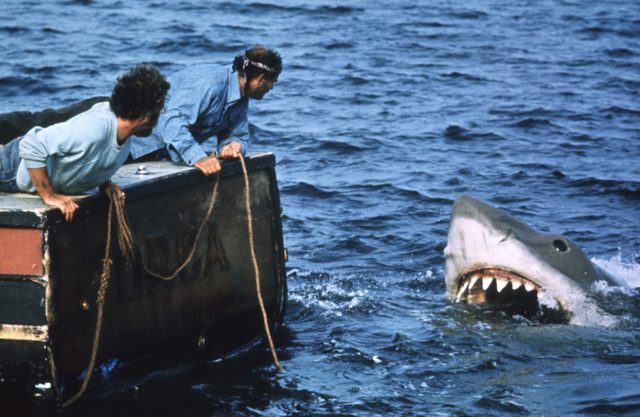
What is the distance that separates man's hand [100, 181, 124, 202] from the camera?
4828 millimetres

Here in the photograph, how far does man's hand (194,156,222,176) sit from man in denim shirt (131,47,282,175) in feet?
0.71

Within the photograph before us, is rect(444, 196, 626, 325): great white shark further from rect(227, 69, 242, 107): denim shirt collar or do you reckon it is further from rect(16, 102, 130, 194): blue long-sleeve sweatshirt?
rect(16, 102, 130, 194): blue long-sleeve sweatshirt

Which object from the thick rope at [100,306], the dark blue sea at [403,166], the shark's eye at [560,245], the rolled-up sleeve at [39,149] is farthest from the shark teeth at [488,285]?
the rolled-up sleeve at [39,149]

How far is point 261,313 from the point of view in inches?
241

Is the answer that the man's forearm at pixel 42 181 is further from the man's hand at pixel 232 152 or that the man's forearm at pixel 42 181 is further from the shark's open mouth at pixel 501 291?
the shark's open mouth at pixel 501 291

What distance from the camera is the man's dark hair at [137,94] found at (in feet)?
15.4

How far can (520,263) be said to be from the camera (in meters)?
6.39

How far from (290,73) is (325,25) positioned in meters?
3.44

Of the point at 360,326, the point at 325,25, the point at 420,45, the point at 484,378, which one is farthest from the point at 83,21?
the point at 484,378

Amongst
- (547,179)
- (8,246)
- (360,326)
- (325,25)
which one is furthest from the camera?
(325,25)

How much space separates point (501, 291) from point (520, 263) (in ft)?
2.14

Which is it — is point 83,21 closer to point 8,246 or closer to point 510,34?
point 510,34

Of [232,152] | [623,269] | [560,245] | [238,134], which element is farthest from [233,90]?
[623,269]

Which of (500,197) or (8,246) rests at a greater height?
(8,246)
